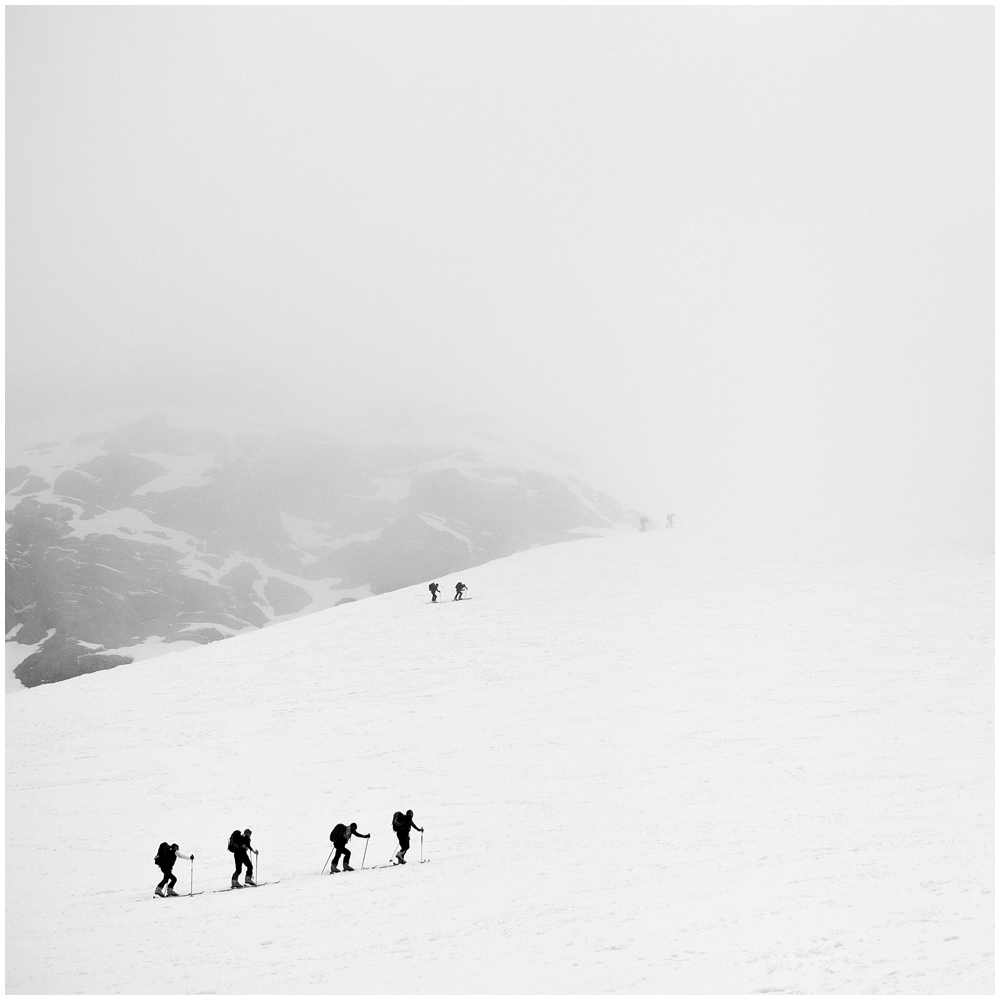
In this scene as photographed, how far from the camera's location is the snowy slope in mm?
11406

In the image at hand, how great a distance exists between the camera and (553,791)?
20406mm

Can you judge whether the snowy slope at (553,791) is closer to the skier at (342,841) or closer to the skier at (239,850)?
the skier at (342,841)

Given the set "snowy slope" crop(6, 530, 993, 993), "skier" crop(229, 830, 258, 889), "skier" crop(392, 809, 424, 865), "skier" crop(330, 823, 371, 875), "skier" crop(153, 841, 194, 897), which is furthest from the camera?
"skier" crop(392, 809, 424, 865)

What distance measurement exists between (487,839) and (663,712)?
9540 millimetres

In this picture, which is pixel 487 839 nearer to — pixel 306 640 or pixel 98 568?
pixel 306 640

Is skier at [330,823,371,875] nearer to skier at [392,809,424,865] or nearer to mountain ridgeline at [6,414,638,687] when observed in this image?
skier at [392,809,424,865]

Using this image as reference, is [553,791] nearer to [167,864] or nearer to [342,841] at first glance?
[342,841]

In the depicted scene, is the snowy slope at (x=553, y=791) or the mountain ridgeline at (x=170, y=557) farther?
the mountain ridgeline at (x=170, y=557)

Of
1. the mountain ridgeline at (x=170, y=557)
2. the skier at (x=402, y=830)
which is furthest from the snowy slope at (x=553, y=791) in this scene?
the mountain ridgeline at (x=170, y=557)

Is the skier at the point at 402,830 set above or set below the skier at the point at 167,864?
above

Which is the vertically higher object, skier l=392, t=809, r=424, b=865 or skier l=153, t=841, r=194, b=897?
skier l=392, t=809, r=424, b=865

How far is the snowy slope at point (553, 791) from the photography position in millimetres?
11406

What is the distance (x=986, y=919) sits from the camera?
10.6 metres

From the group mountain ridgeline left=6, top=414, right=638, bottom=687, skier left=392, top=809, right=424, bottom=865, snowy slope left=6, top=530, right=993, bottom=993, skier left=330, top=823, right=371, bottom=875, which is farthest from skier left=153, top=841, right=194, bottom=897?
Answer: mountain ridgeline left=6, top=414, right=638, bottom=687
